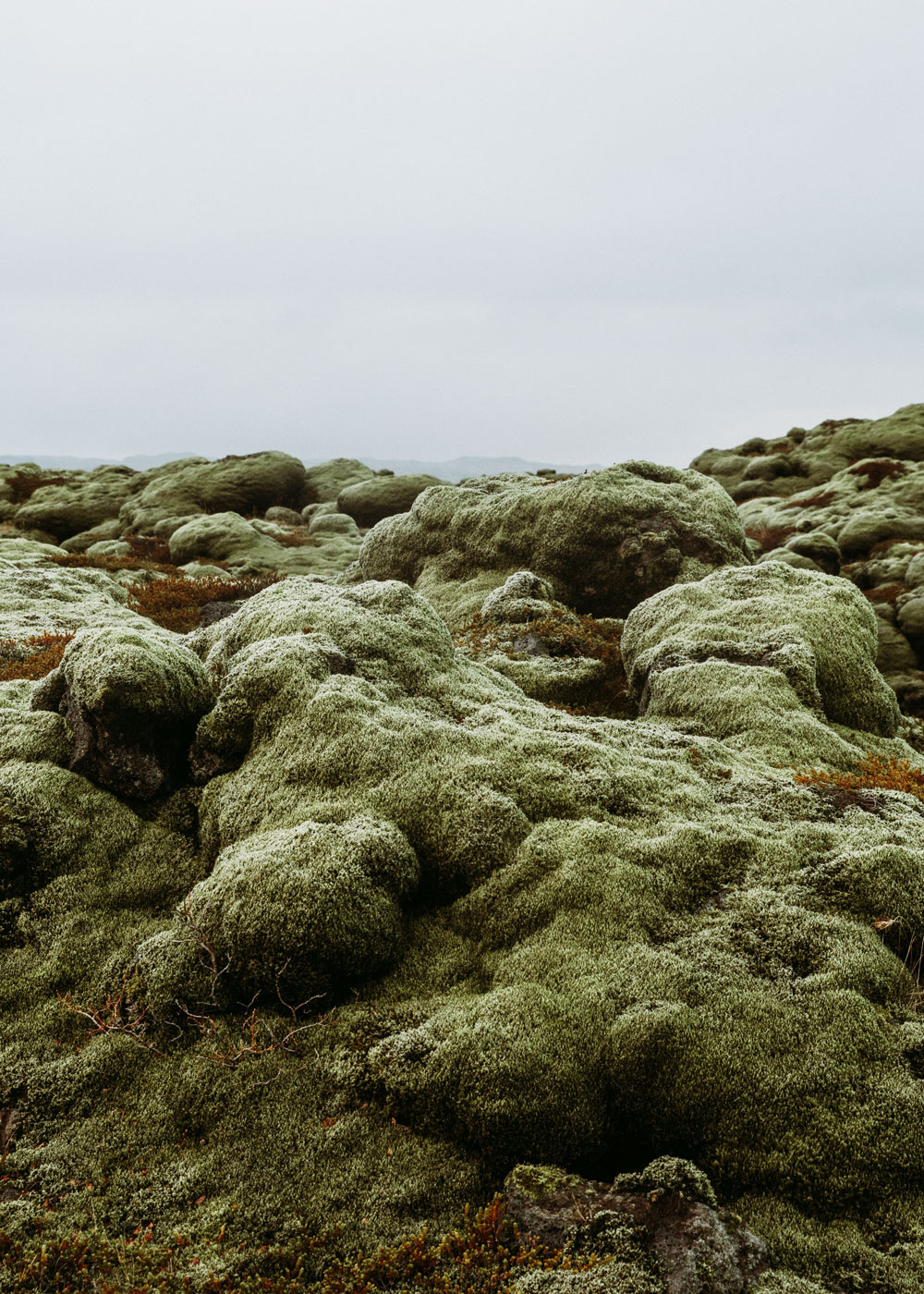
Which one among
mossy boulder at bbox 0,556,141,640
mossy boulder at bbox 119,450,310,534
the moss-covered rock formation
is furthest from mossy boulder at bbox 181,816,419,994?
mossy boulder at bbox 119,450,310,534

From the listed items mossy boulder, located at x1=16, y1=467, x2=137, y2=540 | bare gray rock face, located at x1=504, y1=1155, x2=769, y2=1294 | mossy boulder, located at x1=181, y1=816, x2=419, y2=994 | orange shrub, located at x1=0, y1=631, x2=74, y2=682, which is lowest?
bare gray rock face, located at x1=504, y1=1155, x2=769, y2=1294

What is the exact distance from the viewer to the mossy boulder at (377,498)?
5362 centimetres

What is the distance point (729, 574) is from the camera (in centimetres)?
1872

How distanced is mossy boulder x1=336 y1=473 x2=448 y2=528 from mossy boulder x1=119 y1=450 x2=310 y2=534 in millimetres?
6816

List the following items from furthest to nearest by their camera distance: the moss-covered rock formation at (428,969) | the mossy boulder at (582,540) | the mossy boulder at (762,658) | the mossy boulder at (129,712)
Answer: the mossy boulder at (582,540) → the mossy boulder at (762,658) → the mossy boulder at (129,712) → the moss-covered rock formation at (428,969)

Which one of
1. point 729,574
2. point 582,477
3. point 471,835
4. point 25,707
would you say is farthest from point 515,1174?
point 582,477

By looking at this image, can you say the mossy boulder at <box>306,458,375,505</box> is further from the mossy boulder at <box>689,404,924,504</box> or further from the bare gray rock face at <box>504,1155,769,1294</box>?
the bare gray rock face at <box>504,1155,769,1294</box>

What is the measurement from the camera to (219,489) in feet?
181

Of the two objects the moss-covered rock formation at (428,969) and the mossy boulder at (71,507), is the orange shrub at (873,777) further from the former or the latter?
the mossy boulder at (71,507)

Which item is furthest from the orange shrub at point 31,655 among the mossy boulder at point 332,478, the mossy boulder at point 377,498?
the mossy boulder at point 332,478

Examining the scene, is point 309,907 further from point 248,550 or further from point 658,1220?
point 248,550

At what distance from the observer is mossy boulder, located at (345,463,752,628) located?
23.4 meters

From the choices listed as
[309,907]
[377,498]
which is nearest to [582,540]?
[309,907]

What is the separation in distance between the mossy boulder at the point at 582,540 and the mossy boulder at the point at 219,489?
27483 millimetres
